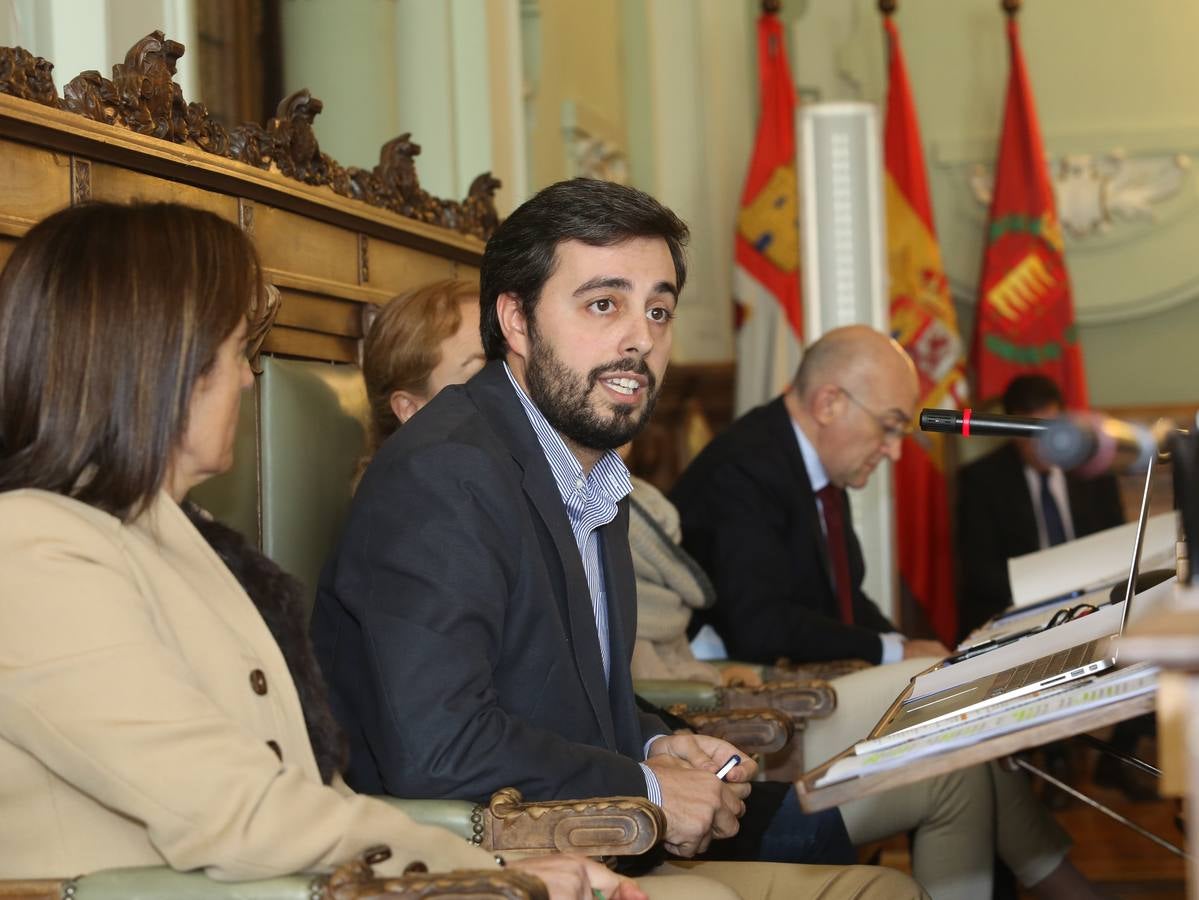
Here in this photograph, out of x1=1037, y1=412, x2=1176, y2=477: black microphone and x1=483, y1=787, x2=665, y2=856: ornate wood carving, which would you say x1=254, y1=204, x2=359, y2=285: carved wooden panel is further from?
x1=1037, y1=412, x2=1176, y2=477: black microphone

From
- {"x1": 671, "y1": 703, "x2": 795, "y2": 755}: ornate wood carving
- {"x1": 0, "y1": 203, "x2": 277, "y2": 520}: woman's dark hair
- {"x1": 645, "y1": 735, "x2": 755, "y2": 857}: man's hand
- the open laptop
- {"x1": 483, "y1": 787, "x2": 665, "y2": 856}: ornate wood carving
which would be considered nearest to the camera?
{"x1": 0, "y1": 203, "x2": 277, "y2": 520}: woman's dark hair

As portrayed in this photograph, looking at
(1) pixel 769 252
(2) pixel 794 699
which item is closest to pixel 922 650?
(2) pixel 794 699

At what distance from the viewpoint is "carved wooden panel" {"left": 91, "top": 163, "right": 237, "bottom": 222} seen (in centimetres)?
194

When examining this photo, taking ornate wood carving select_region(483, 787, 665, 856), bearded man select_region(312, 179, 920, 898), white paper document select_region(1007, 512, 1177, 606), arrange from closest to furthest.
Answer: ornate wood carving select_region(483, 787, 665, 856), bearded man select_region(312, 179, 920, 898), white paper document select_region(1007, 512, 1177, 606)

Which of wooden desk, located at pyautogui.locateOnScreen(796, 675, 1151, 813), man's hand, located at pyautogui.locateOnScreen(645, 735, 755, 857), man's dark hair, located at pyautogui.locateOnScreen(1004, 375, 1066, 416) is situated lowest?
man's hand, located at pyautogui.locateOnScreen(645, 735, 755, 857)

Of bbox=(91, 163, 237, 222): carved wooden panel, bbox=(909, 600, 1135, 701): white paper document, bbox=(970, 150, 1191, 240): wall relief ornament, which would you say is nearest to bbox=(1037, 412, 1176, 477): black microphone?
bbox=(909, 600, 1135, 701): white paper document

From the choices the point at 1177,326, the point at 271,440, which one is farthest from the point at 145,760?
the point at 1177,326

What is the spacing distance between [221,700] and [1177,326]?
5609mm

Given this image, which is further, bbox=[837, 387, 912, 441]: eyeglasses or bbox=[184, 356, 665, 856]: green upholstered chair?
bbox=[837, 387, 912, 441]: eyeglasses

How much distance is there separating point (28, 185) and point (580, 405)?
753 mm

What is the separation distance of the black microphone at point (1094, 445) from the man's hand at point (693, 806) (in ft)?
2.68

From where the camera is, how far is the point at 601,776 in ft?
5.77

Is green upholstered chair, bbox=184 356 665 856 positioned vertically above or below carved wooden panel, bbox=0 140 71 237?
below

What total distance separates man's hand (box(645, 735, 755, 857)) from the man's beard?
17.5 inches
